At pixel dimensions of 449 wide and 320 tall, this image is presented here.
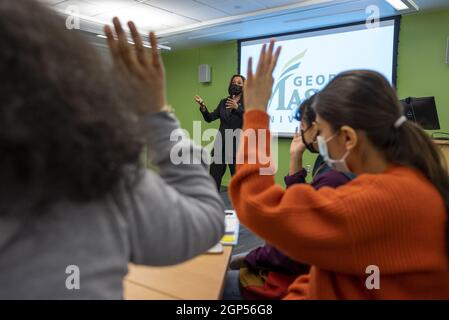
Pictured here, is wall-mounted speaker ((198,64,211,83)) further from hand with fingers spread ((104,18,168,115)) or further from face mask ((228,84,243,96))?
hand with fingers spread ((104,18,168,115))

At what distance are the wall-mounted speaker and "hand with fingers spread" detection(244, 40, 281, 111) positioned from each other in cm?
518

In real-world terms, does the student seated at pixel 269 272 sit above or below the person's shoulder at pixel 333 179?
below

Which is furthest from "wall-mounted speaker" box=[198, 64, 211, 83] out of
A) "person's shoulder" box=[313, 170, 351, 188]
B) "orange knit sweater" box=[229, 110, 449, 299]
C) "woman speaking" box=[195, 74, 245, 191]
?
"orange knit sweater" box=[229, 110, 449, 299]

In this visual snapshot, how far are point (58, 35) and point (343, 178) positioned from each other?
A: 0.94m

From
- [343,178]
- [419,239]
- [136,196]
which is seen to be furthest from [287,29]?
[136,196]

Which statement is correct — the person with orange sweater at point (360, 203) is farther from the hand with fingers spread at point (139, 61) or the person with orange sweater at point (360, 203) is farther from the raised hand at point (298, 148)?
the raised hand at point (298, 148)

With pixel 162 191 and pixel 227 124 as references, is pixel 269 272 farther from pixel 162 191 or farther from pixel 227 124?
pixel 227 124

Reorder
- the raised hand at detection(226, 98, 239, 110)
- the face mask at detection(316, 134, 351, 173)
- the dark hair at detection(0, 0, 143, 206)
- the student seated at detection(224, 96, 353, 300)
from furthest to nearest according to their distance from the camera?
the raised hand at detection(226, 98, 239, 110)
the student seated at detection(224, 96, 353, 300)
the face mask at detection(316, 134, 351, 173)
the dark hair at detection(0, 0, 143, 206)

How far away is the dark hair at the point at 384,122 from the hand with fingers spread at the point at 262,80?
0.65 feet

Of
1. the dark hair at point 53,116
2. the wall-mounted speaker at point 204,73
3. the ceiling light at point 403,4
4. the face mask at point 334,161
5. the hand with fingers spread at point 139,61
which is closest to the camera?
the dark hair at point 53,116

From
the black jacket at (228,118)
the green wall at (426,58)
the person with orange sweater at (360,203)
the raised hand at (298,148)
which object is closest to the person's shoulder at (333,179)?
the person with orange sweater at (360,203)

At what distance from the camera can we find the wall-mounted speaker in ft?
19.6

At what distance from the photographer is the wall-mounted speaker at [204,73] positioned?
5980 mm

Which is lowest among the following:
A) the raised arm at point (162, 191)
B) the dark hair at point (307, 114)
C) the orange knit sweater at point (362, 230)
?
the orange knit sweater at point (362, 230)
